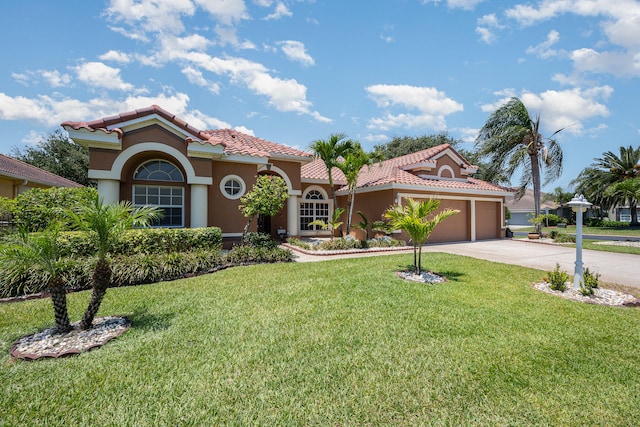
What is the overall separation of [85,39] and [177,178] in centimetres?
533

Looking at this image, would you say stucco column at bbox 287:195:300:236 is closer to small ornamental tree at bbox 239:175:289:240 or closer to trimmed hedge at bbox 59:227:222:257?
small ornamental tree at bbox 239:175:289:240

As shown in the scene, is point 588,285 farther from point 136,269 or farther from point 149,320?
point 136,269

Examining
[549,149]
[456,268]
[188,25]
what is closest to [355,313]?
[456,268]

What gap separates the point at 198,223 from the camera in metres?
11.1

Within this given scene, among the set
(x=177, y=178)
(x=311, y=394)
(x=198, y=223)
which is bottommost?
(x=311, y=394)

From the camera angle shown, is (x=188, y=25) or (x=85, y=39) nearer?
(x=85, y=39)

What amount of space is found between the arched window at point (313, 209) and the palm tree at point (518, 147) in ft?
43.7

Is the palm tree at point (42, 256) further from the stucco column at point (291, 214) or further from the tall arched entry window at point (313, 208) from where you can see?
the tall arched entry window at point (313, 208)

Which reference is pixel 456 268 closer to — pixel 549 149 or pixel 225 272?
pixel 225 272

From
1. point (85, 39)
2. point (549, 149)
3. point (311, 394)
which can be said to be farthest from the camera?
point (549, 149)

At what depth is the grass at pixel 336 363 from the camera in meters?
2.91

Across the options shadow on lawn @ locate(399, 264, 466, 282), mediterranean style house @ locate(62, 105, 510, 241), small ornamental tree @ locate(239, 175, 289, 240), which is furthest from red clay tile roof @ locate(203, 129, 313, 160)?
shadow on lawn @ locate(399, 264, 466, 282)

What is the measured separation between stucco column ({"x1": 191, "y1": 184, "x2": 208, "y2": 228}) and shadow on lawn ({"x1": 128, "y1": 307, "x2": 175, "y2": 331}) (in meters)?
5.86

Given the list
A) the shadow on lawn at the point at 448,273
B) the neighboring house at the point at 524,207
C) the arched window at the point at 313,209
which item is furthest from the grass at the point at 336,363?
the neighboring house at the point at 524,207
